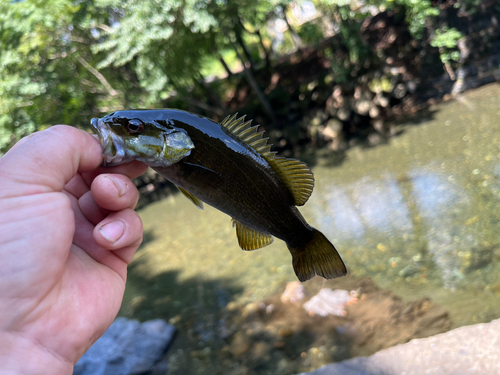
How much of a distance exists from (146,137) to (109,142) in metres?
0.17

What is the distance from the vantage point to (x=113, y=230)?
179cm

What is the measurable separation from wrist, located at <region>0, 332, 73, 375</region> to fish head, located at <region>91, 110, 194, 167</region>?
0.88m

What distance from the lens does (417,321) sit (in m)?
4.38

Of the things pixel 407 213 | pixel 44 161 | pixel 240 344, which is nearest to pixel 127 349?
pixel 240 344

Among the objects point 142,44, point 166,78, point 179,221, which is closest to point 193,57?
point 166,78

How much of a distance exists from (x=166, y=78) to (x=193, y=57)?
213cm

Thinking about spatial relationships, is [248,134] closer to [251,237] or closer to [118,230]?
[251,237]

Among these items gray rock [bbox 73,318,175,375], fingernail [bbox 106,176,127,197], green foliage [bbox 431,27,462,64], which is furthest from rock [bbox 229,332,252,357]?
green foliage [bbox 431,27,462,64]

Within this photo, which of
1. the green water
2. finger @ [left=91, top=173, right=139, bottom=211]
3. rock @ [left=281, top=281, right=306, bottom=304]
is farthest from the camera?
rock @ [left=281, top=281, right=306, bottom=304]

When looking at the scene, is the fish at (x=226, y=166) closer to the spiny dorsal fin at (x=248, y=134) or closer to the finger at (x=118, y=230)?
the spiny dorsal fin at (x=248, y=134)

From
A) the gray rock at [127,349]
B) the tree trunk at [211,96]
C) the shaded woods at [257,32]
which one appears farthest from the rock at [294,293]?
the tree trunk at [211,96]

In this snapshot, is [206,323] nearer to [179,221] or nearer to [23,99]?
[179,221]

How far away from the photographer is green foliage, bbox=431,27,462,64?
41.3 ft

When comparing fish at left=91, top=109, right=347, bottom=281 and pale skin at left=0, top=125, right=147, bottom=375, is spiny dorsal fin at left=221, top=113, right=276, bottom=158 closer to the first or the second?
fish at left=91, top=109, right=347, bottom=281
